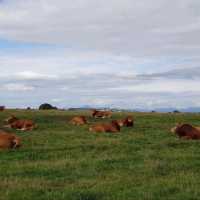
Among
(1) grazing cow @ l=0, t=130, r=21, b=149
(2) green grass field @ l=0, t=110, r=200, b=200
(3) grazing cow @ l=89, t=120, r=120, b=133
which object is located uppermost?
(3) grazing cow @ l=89, t=120, r=120, b=133

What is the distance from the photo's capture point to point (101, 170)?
15.0 m

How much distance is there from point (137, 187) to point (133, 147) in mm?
7412

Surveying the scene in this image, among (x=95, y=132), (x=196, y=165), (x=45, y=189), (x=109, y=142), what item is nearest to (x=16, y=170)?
(x=45, y=189)

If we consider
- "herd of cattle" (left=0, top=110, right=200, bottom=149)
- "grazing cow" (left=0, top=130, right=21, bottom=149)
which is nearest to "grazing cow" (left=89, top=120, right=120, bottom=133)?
"herd of cattle" (left=0, top=110, right=200, bottom=149)

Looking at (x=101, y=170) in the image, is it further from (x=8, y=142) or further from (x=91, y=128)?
(x=91, y=128)

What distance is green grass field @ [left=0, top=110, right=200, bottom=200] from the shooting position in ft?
39.8

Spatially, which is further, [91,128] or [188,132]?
[91,128]

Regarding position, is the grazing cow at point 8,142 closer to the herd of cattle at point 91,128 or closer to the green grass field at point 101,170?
the herd of cattle at point 91,128

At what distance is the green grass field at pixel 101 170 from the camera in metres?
12.1

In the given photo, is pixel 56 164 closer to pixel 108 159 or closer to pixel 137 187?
pixel 108 159

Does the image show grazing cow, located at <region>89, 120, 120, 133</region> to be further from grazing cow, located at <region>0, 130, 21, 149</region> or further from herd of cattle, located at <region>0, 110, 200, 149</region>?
grazing cow, located at <region>0, 130, 21, 149</region>

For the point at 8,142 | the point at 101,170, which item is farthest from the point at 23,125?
the point at 101,170

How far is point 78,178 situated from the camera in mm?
13945

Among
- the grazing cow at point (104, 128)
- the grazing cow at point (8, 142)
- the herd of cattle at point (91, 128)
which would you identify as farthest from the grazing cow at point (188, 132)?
the grazing cow at point (8, 142)
